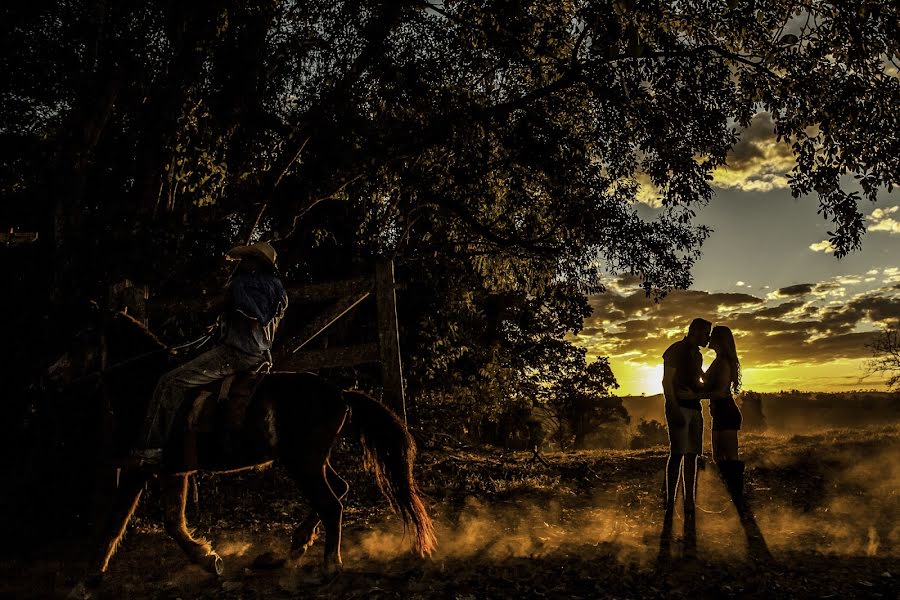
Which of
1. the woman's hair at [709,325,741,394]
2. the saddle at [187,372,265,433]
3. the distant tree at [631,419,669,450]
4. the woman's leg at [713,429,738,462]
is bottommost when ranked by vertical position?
the distant tree at [631,419,669,450]

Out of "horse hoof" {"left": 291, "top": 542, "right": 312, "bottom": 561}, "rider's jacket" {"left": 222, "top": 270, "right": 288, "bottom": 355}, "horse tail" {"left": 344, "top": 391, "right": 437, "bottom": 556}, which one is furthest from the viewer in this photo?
"horse tail" {"left": 344, "top": 391, "right": 437, "bottom": 556}

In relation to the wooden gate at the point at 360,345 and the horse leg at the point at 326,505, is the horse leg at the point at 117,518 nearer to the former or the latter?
the horse leg at the point at 326,505

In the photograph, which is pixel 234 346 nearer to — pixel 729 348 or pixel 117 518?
pixel 117 518

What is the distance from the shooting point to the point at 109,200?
1311 cm

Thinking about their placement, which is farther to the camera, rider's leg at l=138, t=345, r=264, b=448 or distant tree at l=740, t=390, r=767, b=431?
distant tree at l=740, t=390, r=767, b=431

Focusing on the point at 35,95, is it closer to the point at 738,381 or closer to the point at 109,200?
the point at 109,200

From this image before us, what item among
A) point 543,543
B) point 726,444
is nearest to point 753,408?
point 726,444

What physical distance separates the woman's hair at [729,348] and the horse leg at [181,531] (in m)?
6.24

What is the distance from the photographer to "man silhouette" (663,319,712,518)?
7.79m

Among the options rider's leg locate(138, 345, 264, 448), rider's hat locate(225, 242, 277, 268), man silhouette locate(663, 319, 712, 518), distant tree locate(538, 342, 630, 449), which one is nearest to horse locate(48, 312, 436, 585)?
rider's leg locate(138, 345, 264, 448)

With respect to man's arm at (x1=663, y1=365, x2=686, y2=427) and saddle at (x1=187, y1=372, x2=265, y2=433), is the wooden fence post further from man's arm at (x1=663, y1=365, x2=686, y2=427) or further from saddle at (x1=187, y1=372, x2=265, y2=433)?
man's arm at (x1=663, y1=365, x2=686, y2=427)

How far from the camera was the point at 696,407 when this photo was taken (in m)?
7.89

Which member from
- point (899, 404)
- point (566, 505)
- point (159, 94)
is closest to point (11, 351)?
point (159, 94)

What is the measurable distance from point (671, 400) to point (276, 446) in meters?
4.69
